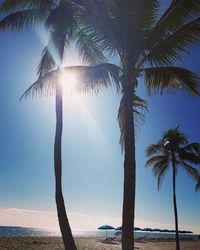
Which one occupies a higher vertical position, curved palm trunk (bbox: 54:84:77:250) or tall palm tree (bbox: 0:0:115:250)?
tall palm tree (bbox: 0:0:115:250)

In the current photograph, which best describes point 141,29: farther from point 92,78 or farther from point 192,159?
point 192,159

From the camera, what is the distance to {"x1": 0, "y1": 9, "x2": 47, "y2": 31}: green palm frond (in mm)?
13617

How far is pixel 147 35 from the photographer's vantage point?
351 inches

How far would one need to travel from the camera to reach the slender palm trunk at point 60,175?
39.9ft

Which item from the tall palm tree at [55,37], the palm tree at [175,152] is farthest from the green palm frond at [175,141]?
the tall palm tree at [55,37]

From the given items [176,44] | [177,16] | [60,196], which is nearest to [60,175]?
[60,196]

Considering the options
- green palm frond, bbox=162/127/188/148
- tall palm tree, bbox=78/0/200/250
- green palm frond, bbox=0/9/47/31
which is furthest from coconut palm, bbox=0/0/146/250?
green palm frond, bbox=162/127/188/148

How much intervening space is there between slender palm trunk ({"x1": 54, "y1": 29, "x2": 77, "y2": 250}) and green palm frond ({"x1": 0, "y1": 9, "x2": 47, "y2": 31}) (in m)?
1.16

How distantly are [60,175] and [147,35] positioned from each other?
6132 millimetres

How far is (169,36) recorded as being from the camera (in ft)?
28.8

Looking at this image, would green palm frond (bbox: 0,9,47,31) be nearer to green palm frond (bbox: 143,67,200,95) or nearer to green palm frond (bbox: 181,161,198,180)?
green palm frond (bbox: 143,67,200,95)

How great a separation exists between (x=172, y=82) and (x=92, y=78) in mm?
2223

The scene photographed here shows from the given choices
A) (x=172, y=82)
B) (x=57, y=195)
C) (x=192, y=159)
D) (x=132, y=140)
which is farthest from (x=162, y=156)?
(x=132, y=140)

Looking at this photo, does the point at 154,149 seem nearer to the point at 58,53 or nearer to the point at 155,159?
the point at 155,159
